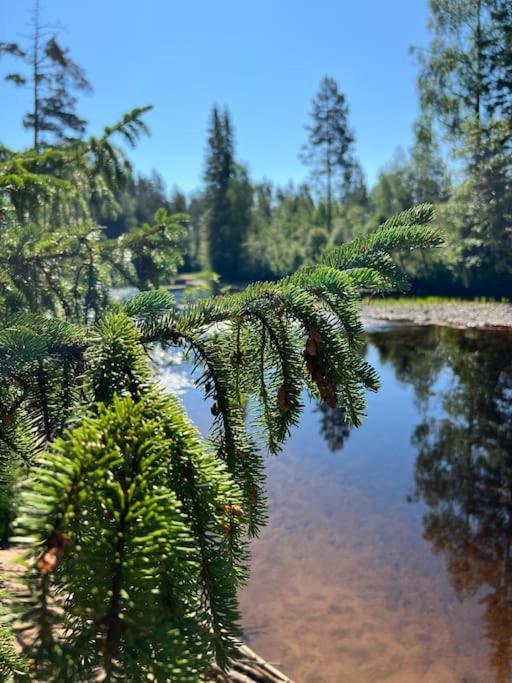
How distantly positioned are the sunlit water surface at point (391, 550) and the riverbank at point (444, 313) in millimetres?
9196

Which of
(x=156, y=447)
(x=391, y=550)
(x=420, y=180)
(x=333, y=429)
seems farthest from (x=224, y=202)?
(x=156, y=447)

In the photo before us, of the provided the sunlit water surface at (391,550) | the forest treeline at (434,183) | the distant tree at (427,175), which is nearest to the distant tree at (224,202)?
the forest treeline at (434,183)

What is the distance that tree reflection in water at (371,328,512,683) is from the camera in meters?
5.04

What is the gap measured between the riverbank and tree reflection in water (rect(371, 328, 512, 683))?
5024 millimetres

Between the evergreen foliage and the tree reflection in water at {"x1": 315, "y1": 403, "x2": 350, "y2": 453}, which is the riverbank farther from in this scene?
the evergreen foliage

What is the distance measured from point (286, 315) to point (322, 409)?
9.48 meters

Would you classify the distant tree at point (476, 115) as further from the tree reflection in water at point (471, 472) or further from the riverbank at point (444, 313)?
the tree reflection in water at point (471, 472)

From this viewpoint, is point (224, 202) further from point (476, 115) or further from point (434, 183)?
point (476, 115)

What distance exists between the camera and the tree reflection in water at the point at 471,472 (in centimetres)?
504

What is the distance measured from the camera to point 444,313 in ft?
69.1

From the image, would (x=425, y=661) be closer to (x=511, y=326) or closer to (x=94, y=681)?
(x=94, y=681)

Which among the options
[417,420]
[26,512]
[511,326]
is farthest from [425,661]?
[511,326]

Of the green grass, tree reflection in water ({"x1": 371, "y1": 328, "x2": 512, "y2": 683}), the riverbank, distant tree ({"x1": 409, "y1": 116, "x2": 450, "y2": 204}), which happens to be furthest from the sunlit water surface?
distant tree ({"x1": 409, "y1": 116, "x2": 450, "y2": 204})

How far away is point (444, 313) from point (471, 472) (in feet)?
49.0
